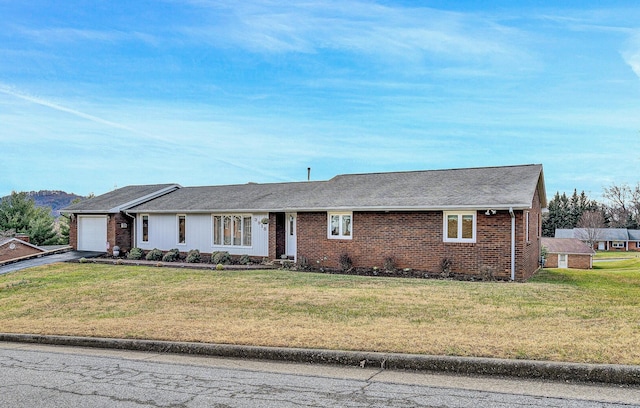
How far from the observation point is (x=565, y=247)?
5450 cm

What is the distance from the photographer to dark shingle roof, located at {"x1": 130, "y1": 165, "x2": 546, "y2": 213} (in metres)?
18.8

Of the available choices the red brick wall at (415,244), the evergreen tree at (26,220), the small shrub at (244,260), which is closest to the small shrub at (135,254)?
the small shrub at (244,260)

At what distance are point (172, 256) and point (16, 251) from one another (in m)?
9.22

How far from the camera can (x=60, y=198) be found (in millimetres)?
60156

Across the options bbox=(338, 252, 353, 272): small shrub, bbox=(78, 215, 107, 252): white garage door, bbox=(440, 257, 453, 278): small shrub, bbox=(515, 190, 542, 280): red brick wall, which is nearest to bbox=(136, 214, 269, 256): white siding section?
bbox=(78, 215, 107, 252): white garage door

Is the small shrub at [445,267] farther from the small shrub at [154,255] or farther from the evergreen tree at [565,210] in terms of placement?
the evergreen tree at [565,210]

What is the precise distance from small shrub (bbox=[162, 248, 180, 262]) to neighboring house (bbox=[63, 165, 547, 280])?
1.75ft

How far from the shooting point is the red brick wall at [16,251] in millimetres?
26906

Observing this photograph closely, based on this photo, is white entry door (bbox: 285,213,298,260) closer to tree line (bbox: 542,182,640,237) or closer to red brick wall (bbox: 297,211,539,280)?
red brick wall (bbox: 297,211,539,280)

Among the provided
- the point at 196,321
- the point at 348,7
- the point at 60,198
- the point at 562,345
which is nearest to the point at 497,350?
the point at 562,345

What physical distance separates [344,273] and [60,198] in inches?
1986

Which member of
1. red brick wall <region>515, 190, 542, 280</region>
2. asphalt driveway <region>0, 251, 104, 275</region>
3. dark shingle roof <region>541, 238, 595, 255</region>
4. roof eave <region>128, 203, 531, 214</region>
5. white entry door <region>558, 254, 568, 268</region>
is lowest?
white entry door <region>558, 254, 568, 268</region>

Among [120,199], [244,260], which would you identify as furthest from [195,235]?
[120,199]

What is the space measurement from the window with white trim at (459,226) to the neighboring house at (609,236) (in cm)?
7015
